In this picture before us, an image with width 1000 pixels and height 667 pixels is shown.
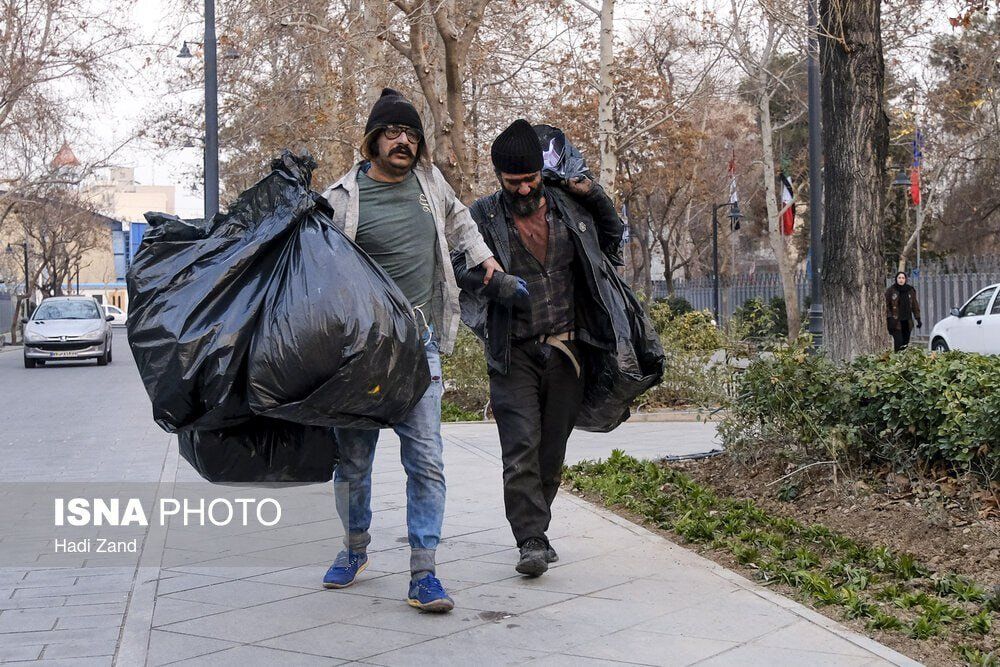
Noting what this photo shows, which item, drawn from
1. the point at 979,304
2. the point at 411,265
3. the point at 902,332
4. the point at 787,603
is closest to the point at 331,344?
the point at 411,265

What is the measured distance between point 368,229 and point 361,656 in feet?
5.60

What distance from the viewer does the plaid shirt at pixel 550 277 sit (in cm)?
512

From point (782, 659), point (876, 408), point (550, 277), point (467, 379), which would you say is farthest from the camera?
point (467, 379)

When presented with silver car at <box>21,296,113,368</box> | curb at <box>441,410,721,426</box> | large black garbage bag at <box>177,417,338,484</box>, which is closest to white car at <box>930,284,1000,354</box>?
curb at <box>441,410,721,426</box>

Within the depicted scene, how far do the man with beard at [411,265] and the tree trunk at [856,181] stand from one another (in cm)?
333

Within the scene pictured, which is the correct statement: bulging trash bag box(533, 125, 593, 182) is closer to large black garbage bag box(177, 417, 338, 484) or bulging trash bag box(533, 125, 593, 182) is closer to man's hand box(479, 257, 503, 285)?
man's hand box(479, 257, 503, 285)

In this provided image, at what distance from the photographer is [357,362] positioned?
13.3 ft

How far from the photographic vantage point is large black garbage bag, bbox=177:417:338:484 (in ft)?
14.5

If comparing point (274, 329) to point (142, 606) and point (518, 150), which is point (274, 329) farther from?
point (518, 150)

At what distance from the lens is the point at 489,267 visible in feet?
15.9

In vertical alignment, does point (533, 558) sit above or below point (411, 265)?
below

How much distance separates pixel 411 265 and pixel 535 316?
639mm

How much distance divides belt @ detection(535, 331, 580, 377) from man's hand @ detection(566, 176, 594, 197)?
629 mm

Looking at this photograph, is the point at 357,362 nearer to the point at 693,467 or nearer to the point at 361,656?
the point at 361,656
